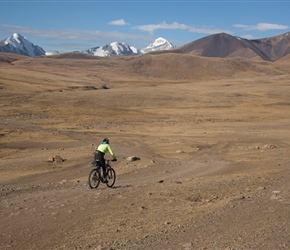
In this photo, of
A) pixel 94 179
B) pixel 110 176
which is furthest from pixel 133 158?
pixel 94 179

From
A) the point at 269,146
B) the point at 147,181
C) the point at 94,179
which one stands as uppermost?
the point at 94,179

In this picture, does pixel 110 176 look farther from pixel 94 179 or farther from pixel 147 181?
pixel 147 181

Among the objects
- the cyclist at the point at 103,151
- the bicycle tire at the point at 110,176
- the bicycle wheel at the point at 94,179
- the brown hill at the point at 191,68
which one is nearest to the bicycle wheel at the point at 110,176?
the bicycle tire at the point at 110,176

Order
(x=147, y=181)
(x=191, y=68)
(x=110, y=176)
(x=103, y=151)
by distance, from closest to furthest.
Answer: (x=103, y=151) → (x=110, y=176) → (x=147, y=181) → (x=191, y=68)

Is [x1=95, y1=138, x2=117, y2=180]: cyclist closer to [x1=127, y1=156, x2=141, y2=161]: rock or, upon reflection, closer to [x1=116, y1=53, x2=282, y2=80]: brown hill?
[x1=127, y1=156, x2=141, y2=161]: rock

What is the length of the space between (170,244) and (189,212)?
2.59 metres

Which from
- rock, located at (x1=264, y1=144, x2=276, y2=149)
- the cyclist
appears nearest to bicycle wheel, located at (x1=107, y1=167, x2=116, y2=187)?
the cyclist

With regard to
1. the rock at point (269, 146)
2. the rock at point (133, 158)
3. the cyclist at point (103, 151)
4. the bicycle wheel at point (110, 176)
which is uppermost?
the cyclist at point (103, 151)

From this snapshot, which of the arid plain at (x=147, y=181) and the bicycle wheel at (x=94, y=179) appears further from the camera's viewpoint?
the bicycle wheel at (x=94, y=179)

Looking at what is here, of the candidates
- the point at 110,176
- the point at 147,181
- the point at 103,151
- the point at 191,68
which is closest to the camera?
the point at 103,151

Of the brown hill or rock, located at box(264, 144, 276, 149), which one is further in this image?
the brown hill

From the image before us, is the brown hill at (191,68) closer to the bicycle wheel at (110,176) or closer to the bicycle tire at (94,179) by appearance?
the bicycle wheel at (110,176)

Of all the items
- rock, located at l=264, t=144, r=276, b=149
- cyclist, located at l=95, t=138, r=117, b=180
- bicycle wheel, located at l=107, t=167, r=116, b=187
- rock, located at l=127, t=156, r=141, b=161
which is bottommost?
rock, located at l=264, t=144, r=276, b=149

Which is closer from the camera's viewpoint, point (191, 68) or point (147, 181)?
point (147, 181)
